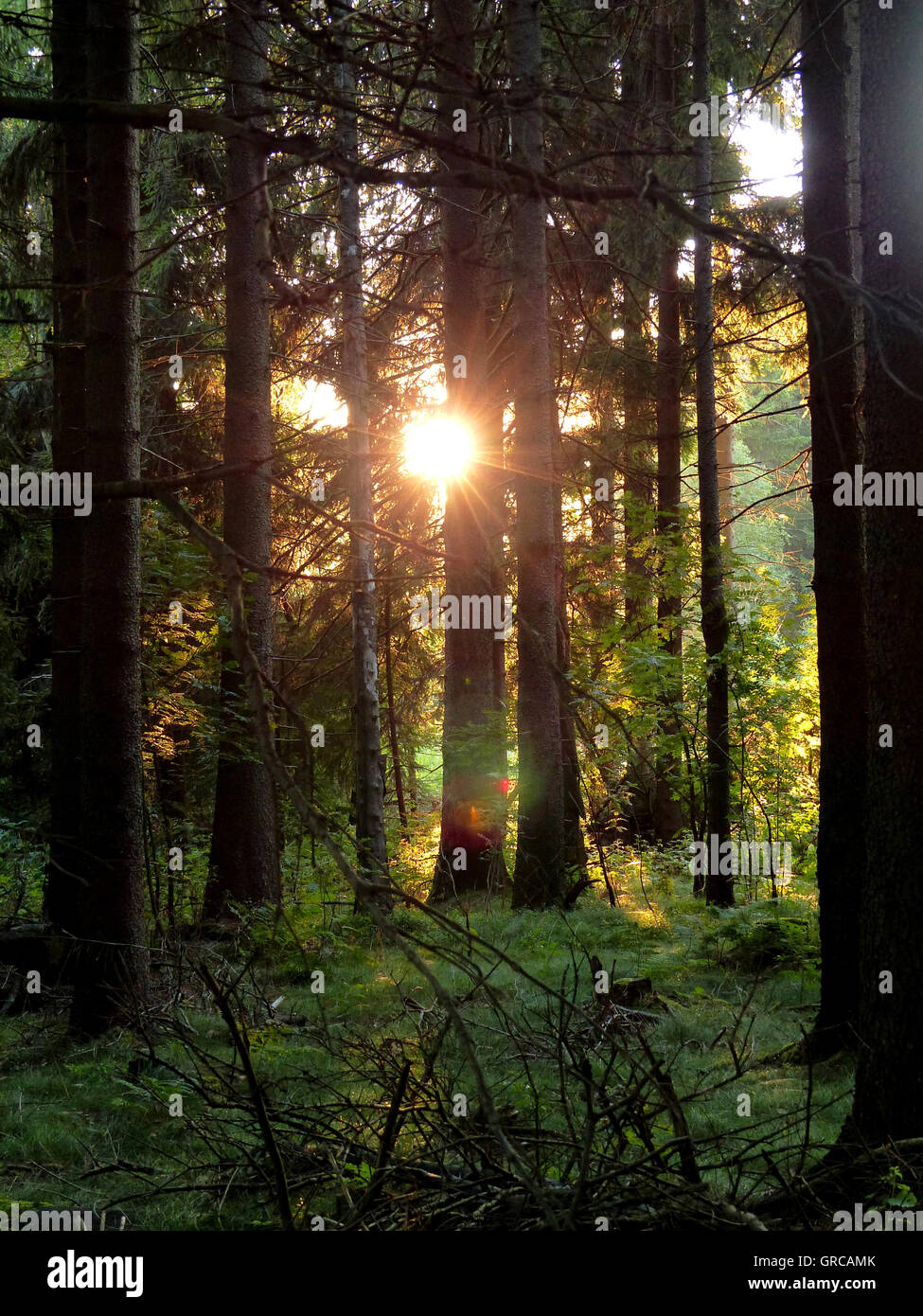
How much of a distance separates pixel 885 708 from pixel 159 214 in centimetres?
1187

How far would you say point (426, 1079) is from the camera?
416 centimetres

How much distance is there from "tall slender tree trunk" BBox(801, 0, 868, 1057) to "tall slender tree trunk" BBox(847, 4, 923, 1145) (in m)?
2.07

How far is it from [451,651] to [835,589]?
25.1 ft

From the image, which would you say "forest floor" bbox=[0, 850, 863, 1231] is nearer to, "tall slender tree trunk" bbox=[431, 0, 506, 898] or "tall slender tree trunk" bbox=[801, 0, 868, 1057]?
"tall slender tree trunk" bbox=[801, 0, 868, 1057]

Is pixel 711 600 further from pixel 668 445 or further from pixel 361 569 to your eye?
pixel 668 445

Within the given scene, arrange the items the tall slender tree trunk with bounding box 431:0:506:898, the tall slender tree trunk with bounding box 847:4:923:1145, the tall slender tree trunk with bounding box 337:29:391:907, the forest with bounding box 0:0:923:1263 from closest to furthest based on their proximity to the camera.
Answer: the forest with bounding box 0:0:923:1263, the tall slender tree trunk with bounding box 847:4:923:1145, the tall slender tree trunk with bounding box 337:29:391:907, the tall slender tree trunk with bounding box 431:0:506:898

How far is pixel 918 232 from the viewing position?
4145 millimetres

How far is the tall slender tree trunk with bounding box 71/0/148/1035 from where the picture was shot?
22.8 ft

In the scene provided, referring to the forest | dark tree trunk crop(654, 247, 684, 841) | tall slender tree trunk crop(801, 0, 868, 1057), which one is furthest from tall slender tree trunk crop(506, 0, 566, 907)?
tall slender tree trunk crop(801, 0, 868, 1057)

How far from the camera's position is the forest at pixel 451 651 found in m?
3.33

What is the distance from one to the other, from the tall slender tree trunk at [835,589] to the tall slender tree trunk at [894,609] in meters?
2.07

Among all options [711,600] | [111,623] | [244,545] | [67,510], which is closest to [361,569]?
[244,545]

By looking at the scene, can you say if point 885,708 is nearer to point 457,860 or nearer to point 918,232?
point 918,232
